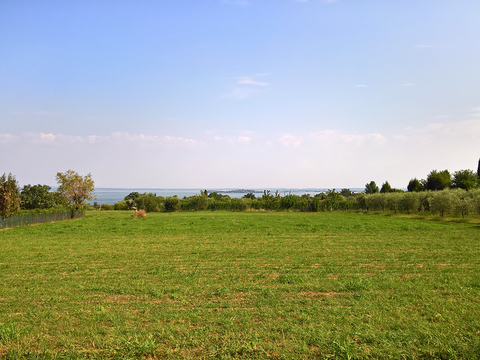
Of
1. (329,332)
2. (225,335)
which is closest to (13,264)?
(225,335)

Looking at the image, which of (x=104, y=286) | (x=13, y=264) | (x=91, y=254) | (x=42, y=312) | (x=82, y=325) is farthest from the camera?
(x=91, y=254)

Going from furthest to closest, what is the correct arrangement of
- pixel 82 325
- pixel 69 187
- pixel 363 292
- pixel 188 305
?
pixel 69 187 < pixel 363 292 < pixel 188 305 < pixel 82 325

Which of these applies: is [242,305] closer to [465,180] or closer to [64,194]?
[64,194]

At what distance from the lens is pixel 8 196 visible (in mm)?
25719

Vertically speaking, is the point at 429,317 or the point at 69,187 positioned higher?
the point at 69,187

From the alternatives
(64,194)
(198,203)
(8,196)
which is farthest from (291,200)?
(8,196)

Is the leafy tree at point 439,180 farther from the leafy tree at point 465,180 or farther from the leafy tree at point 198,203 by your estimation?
the leafy tree at point 198,203

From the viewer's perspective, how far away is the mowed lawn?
511cm

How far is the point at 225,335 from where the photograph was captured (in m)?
5.51

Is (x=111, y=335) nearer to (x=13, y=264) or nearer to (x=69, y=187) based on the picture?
(x=13, y=264)

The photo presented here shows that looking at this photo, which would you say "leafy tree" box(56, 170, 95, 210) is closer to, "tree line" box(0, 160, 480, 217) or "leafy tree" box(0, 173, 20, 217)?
"tree line" box(0, 160, 480, 217)

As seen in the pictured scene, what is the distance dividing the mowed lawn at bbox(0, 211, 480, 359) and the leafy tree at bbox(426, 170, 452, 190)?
176ft

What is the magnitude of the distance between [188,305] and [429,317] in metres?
5.35

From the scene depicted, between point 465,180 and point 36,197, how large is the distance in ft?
233
